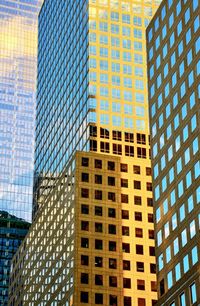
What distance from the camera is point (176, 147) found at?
106125mm

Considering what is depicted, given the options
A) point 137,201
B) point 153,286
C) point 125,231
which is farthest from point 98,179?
point 153,286

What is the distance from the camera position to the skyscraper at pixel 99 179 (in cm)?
15600

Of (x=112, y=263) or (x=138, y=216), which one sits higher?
(x=138, y=216)

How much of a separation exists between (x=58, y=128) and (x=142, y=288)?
185 ft

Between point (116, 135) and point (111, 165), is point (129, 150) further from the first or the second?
point (111, 165)

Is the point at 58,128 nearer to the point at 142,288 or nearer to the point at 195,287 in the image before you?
the point at 142,288

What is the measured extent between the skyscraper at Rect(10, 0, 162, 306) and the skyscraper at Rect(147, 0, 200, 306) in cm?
4666

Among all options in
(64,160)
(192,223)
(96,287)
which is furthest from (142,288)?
(192,223)

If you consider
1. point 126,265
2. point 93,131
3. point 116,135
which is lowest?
point 126,265

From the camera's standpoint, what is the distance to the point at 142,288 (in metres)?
156

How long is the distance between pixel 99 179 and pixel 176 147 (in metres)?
60.2

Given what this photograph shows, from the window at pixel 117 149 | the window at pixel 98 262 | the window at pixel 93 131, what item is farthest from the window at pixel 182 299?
the window at pixel 93 131

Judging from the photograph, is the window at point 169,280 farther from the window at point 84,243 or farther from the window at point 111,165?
the window at point 111,165

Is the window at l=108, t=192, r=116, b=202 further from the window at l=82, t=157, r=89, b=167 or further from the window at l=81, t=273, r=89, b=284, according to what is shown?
the window at l=81, t=273, r=89, b=284
